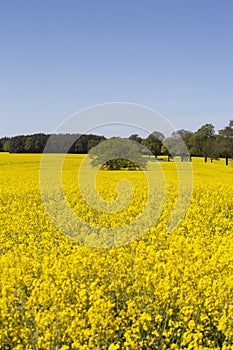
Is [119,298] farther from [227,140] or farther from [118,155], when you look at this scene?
[227,140]

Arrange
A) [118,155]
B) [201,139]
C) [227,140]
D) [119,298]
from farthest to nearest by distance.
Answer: [201,139] < [227,140] < [118,155] < [119,298]

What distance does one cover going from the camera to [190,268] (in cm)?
519

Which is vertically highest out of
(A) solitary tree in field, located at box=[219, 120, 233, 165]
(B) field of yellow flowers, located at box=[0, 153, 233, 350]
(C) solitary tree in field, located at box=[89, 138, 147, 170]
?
(A) solitary tree in field, located at box=[219, 120, 233, 165]

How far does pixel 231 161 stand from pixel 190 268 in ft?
160

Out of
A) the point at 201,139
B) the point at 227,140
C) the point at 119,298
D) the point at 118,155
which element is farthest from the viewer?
the point at 201,139

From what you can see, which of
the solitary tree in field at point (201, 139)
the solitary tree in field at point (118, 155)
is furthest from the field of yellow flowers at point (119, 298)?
the solitary tree in field at point (201, 139)

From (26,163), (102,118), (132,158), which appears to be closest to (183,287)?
(102,118)

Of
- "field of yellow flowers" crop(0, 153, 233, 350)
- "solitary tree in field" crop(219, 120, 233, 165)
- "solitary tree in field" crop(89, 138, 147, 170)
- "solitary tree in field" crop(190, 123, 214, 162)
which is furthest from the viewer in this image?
"solitary tree in field" crop(190, 123, 214, 162)

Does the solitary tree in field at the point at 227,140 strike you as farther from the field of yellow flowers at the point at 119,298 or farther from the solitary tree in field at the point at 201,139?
the field of yellow flowers at the point at 119,298

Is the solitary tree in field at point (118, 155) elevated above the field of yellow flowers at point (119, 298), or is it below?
above

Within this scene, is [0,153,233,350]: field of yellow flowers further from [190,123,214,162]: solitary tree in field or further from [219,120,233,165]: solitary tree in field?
[190,123,214,162]: solitary tree in field

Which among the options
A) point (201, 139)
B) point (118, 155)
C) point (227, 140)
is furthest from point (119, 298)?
point (201, 139)

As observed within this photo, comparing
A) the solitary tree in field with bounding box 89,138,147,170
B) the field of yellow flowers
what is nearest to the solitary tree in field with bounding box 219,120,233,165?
the solitary tree in field with bounding box 89,138,147,170

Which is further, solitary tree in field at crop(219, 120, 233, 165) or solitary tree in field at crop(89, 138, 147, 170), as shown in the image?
solitary tree in field at crop(219, 120, 233, 165)
